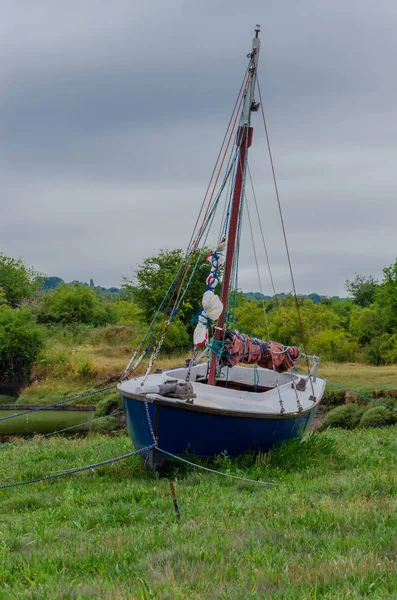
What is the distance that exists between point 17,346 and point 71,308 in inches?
867

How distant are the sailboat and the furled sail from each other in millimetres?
20

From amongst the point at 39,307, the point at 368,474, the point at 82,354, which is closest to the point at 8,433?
the point at 82,354

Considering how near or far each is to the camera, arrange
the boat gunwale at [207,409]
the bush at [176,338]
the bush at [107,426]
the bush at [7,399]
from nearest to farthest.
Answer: the boat gunwale at [207,409] → the bush at [107,426] → the bush at [7,399] → the bush at [176,338]

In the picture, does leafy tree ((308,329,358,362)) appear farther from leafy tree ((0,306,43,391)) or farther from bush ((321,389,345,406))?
leafy tree ((0,306,43,391))

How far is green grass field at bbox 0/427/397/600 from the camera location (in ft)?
13.0

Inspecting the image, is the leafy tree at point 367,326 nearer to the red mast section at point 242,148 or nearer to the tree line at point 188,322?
the tree line at point 188,322

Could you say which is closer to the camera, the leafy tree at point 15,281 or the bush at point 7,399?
the bush at point 7,399

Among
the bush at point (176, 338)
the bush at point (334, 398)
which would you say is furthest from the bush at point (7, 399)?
the bush at point (334, 398)

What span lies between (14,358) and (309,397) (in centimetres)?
2664

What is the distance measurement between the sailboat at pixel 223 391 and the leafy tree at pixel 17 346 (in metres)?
23.0

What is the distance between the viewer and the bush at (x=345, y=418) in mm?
18984

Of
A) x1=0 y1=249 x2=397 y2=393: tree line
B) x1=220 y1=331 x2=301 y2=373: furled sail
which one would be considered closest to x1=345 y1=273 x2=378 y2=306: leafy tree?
x1=0 y1=249 x2=397 y2=393: tree line

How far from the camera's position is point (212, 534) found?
523cm

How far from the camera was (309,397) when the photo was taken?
466 inches
